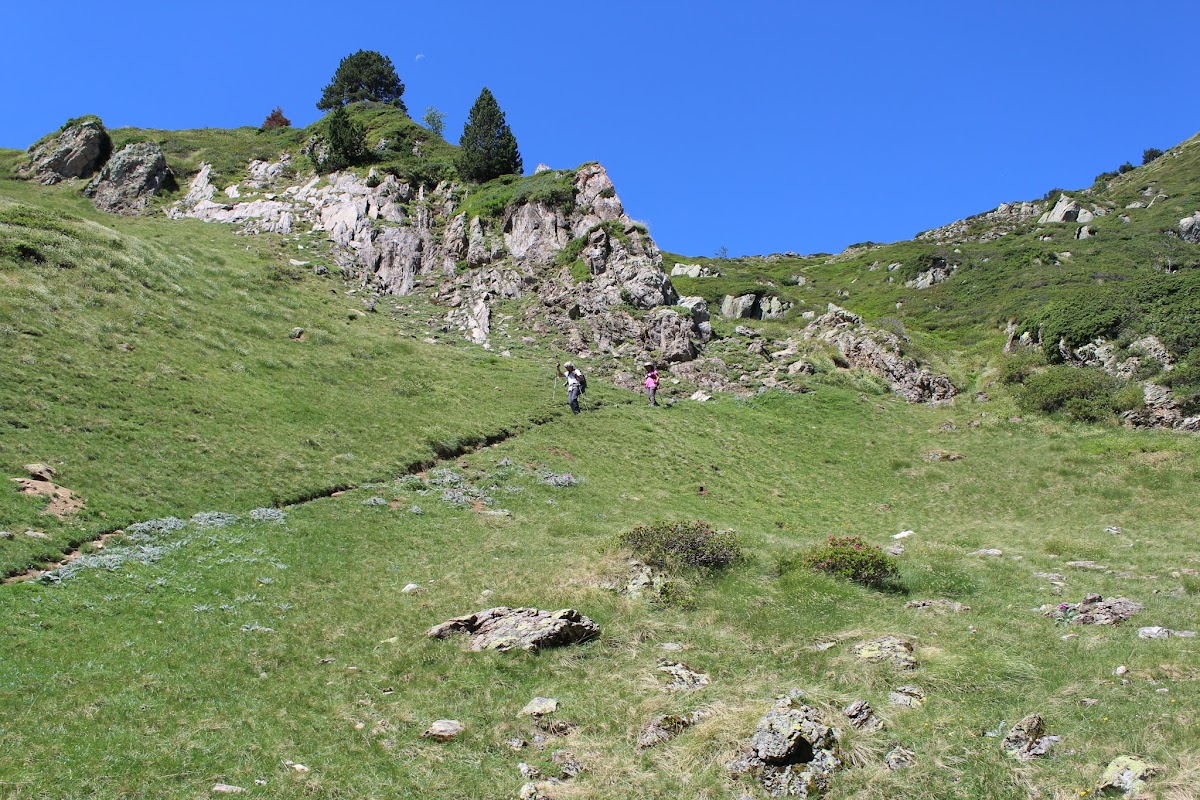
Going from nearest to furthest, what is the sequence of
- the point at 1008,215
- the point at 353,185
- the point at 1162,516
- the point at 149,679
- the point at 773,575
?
1. the point at 149,679
2. the point at 773,575
3. the point at 1162,516
4. the point at 353,185
5. the point at 1008,215

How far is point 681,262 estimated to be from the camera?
95.0 meters

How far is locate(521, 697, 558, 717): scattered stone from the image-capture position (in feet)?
40.8

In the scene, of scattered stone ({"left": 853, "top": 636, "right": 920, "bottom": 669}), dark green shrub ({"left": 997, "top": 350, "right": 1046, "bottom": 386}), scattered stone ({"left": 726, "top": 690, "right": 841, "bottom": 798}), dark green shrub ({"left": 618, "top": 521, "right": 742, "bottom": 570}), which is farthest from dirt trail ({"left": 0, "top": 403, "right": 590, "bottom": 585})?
dark green shrub ({"left": 997, "top": 350, "right": 1046, "bottom": 386})

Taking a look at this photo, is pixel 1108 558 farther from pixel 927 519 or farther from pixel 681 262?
pixel 681 262

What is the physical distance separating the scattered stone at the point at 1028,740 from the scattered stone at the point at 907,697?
175cm

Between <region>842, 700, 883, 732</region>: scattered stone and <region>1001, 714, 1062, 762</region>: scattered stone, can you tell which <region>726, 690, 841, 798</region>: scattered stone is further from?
<region>1001, 714, 1062, 762</region>: scattered stone

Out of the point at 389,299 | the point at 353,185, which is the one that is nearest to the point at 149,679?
the point at 389,299

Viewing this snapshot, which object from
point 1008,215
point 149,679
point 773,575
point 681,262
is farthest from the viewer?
point 1008,215

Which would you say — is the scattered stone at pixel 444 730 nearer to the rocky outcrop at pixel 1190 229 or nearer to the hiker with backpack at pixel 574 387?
the hiker with backpack at pixel 574 387

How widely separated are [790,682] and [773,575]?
21.4 ft

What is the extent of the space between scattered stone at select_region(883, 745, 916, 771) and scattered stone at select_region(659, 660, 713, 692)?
158 inches

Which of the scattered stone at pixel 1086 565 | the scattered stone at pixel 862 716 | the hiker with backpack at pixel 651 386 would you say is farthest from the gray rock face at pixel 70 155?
the scattered stone at pixel 1086 565

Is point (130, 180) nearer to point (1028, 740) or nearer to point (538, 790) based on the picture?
point (538, 790)

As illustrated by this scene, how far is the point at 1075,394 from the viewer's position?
3784 cm
